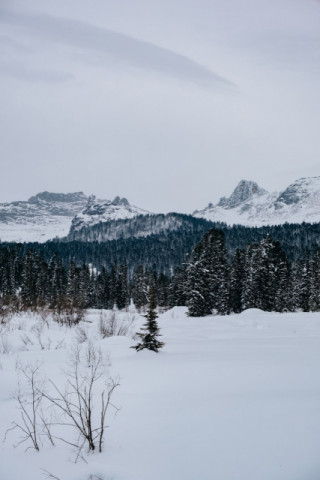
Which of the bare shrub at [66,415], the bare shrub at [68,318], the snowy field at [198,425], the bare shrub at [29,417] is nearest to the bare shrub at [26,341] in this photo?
the snowy field at [198,425]

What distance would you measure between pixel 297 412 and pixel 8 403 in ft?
18.4

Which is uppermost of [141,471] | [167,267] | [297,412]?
[297,412]

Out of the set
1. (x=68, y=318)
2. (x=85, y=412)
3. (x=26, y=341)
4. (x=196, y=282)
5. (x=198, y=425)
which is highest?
(x=85, y=412)

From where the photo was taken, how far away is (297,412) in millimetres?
4750

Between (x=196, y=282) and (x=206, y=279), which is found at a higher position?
(x=206, y=279)

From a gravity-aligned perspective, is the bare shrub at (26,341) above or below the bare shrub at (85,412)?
below

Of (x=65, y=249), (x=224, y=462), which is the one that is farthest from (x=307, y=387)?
(x=65, y=249)

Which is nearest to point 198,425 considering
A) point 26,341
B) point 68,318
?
point 26,341

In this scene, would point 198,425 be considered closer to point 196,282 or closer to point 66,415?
point 66,415

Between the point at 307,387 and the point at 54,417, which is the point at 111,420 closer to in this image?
the point at 54,417

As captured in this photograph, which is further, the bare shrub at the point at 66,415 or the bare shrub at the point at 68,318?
the bare shrub at the point at 68,318

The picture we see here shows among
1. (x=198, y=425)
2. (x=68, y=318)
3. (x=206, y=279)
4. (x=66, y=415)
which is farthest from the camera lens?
(x=206, y=279)

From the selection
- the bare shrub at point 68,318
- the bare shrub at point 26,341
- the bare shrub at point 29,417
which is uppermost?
the bare shrub at point 29,417

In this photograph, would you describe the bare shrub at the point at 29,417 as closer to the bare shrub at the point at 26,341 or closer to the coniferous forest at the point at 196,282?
the coniferous forest at the point at 196,282
